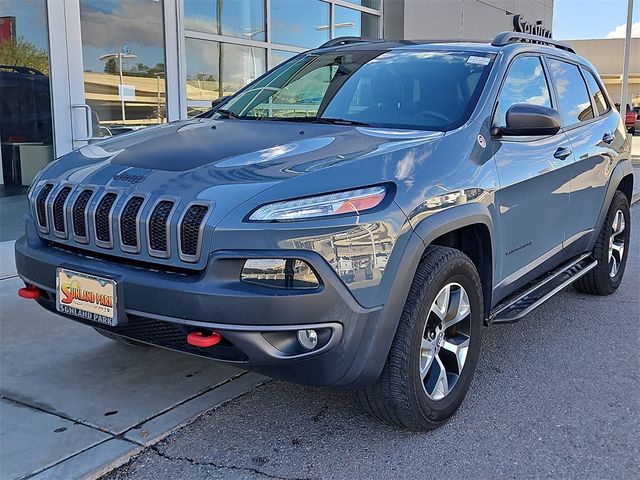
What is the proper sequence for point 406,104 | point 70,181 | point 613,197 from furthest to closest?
1. point 613,197
2. point 406,104
3. point 70,181

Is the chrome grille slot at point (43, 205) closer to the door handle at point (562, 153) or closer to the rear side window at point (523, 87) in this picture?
the rear side window at point (523, 87)

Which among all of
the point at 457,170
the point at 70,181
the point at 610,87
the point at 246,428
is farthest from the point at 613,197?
the point at 610,87

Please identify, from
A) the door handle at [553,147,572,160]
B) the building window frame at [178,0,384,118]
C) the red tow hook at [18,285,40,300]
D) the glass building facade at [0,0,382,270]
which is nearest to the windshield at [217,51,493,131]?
the door handle at [553,147,572,160]

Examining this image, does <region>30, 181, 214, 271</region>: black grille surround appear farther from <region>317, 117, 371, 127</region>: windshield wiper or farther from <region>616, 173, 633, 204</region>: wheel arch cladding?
<region>616, 173, 633, 204</region>: wheel arch cladding

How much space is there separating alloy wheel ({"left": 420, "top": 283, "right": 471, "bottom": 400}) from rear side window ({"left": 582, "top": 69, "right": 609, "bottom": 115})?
9.26ft

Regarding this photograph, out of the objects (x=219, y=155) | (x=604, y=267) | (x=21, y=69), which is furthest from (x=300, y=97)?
(x=21, y=69)

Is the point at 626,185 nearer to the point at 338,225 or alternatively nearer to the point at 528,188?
the point at 528,188

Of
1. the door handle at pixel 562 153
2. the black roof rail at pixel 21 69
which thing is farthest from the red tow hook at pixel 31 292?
the black roof rail at pixel 21 69

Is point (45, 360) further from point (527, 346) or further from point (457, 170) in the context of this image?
point (527, 346)

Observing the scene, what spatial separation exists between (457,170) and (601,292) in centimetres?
301

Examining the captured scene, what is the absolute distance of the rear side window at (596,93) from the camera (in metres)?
5.28

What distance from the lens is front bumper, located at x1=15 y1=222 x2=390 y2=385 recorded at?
97.7 inches

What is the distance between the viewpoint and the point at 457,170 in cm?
313

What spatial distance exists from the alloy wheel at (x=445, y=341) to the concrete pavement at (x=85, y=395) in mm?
1038
